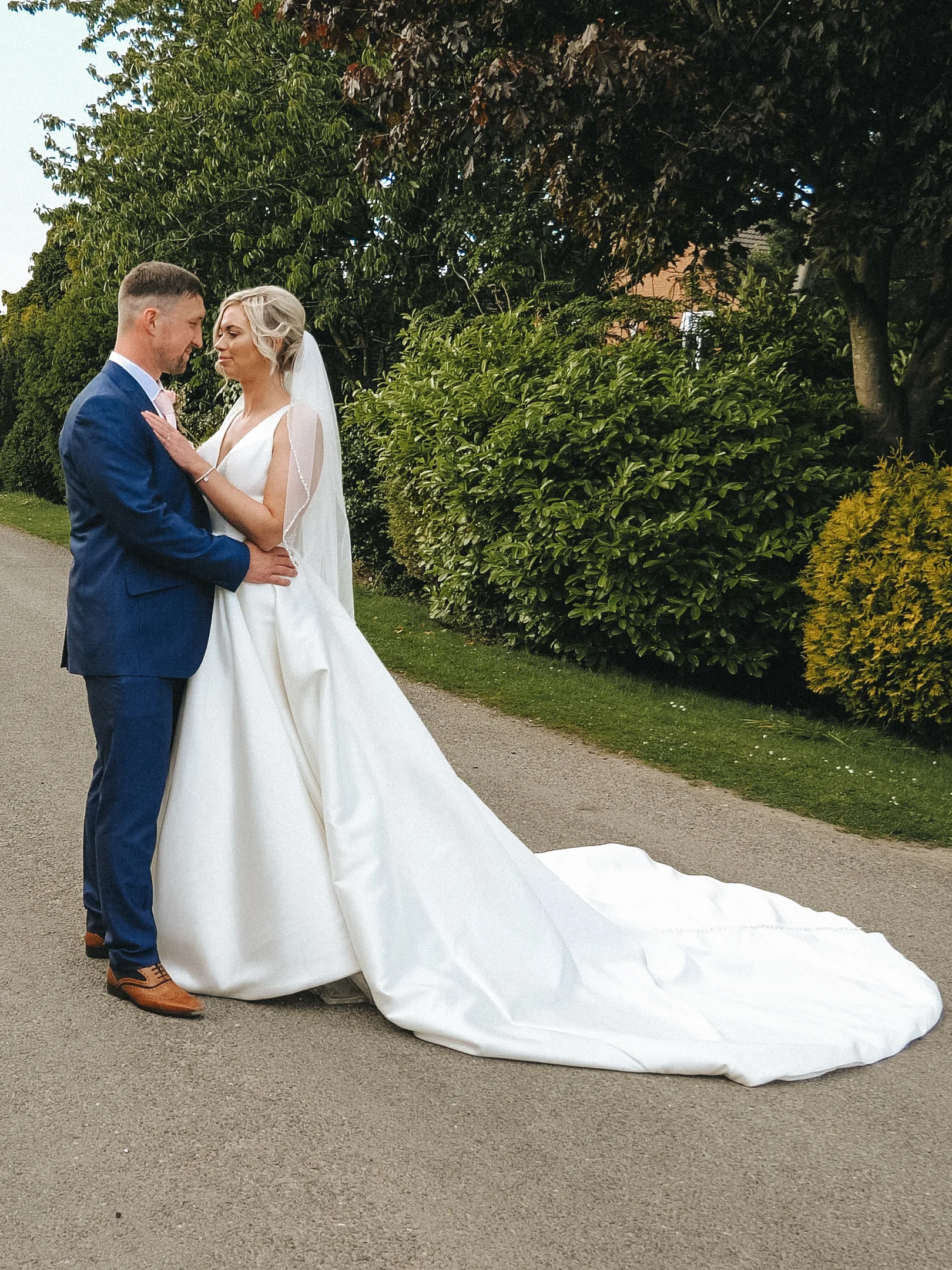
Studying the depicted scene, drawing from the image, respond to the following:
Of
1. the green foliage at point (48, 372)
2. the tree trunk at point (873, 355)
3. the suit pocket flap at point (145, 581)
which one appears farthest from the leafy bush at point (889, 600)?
the green foliage at point (48, 372)

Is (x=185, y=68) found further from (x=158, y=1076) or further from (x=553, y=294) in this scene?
(x=158, y=1076)

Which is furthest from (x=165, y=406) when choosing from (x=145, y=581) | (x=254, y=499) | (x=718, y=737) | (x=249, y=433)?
(x=718, y=737)

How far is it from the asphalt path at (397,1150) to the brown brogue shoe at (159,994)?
0.04m

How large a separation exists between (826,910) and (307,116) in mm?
14226

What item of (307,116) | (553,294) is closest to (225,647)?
(553,294)

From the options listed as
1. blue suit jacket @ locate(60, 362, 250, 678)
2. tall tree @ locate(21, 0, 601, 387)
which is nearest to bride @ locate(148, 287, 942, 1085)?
blue suit jacket @ locate(60, 362, 250, 678)

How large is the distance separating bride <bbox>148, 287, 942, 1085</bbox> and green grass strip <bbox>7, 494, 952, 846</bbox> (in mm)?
2420

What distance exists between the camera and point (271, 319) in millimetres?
3725

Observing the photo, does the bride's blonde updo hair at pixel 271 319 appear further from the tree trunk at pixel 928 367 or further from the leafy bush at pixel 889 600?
the tree trunk at pixel 928 367

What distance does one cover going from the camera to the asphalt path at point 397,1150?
2.53m

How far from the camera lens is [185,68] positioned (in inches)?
668

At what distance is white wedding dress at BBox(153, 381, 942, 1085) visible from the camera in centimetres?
351

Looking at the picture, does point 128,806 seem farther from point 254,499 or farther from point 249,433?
point 249,433

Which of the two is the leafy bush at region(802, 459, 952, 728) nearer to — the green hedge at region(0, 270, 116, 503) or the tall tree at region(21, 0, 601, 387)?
the tall tree at region(21, 0, 601, 387)
